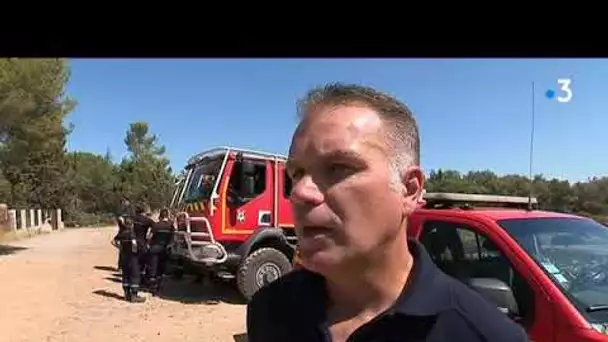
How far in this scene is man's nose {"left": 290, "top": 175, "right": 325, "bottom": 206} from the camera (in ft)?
4.73

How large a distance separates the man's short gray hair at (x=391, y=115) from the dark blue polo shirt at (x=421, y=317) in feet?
0.87

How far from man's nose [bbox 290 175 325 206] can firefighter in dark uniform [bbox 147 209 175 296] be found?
11.2m

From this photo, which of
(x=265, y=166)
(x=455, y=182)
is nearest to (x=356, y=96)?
(x=455, y=182)

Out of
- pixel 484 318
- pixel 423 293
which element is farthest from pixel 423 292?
pixel 484 318

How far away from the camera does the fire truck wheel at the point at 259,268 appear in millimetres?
10812

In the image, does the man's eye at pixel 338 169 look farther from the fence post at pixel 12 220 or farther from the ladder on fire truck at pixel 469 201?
the fence post at pixel 12 220

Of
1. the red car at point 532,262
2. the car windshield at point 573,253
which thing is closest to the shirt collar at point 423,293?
the red car at point 532,262

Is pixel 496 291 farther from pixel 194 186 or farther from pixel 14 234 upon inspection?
pixel 14 234

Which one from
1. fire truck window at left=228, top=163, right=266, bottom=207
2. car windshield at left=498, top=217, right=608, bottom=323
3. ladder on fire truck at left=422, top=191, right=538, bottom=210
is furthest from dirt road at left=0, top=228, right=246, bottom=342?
car windshield at left=498, top=217, right=608, bottom=323

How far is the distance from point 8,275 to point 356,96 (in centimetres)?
1591

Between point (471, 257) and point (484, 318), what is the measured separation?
3.01 metres

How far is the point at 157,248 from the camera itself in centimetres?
1239
